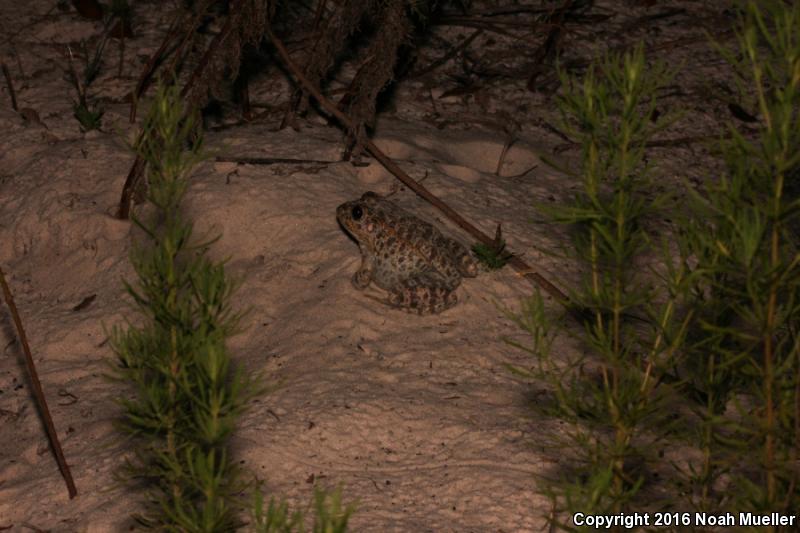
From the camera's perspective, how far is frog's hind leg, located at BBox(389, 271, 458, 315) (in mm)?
4996

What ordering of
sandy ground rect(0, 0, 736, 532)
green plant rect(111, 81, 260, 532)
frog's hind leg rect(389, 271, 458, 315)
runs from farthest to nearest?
frog's hind leg rect(389, 271, 458, 315), sandy ground rect(0, 0, 736, 532), green plant rect(111, 81, 260, 532)

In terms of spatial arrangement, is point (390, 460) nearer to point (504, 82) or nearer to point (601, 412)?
point (601, 412)

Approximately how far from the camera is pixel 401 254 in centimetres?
521

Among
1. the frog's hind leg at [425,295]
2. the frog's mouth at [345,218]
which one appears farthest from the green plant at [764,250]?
the frog's mouth at [345,218]

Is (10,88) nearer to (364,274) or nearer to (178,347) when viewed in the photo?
(364,274)

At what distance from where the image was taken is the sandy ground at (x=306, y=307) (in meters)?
3.98

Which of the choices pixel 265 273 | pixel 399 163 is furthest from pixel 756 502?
pixel 399 163

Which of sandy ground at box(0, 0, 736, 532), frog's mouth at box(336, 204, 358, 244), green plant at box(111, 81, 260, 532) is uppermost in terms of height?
green plant at box(111, 81, 260, 532)

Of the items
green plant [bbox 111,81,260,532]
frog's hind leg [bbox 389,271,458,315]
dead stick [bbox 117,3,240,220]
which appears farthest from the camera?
dead stick [bbox 117,3,240,220]

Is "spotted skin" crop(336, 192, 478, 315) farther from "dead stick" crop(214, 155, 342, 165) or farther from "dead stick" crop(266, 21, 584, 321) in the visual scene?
"dead stick" crop(214, 155, 342, 165)

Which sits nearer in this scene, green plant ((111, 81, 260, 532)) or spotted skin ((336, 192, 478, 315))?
green plant ((111, 81, 260, 532))

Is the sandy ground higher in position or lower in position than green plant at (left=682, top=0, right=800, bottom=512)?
lower

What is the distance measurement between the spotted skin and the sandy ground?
0.10 metres

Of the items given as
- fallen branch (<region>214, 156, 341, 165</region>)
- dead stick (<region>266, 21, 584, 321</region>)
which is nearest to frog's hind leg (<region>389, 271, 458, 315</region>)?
dead stick (<region>266, 21, 584, 321</region>)
